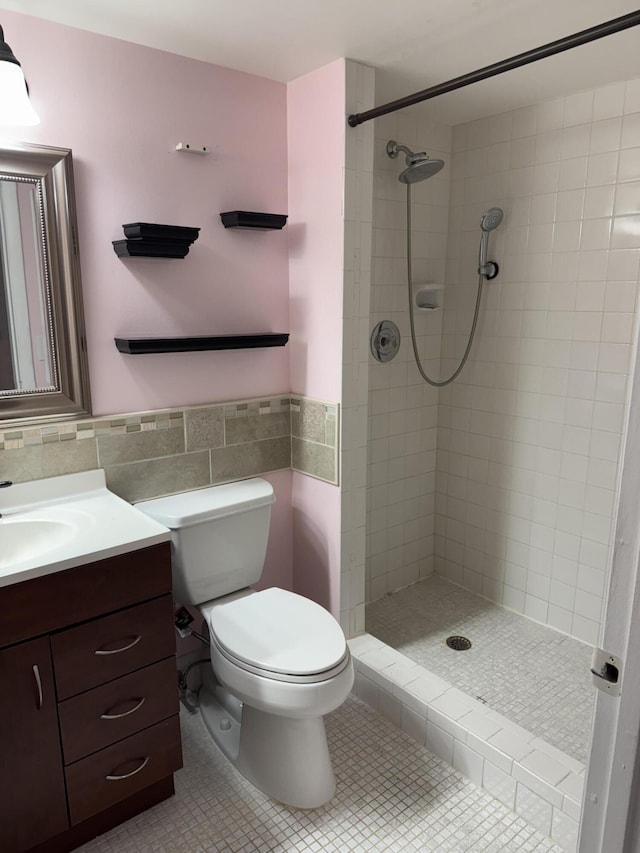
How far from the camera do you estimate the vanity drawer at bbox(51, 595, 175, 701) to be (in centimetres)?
154

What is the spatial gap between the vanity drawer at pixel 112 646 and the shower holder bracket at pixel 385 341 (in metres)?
1.46

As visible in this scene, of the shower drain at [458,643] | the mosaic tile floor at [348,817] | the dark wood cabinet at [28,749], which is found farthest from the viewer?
the shower drain at [458,643]

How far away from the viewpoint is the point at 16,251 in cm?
180

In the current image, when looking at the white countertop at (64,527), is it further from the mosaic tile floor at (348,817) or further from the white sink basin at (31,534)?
the mosaic tile floor at (348,817)

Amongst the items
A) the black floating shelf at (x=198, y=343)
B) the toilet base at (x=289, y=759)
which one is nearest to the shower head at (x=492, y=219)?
the black floating shelf at (x=198, y=343)

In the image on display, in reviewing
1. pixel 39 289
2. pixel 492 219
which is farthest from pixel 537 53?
pixel 39 289

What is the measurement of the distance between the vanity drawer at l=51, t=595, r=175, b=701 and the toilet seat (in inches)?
8.3

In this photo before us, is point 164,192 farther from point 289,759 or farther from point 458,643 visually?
point 458,643

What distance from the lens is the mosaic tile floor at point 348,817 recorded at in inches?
67.3

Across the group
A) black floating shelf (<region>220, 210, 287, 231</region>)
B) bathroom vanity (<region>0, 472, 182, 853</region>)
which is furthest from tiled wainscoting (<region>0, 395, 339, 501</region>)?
black floating shelf (<region>220, 210, 287, 231</region>)

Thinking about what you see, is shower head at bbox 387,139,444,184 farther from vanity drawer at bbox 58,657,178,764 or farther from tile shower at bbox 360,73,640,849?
vanity drawer at bbox 58,657,178,764

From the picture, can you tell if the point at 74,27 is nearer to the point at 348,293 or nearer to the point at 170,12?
the point at 170,12

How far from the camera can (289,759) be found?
1.83 meters

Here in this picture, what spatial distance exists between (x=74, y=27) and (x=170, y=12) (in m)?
0.32
